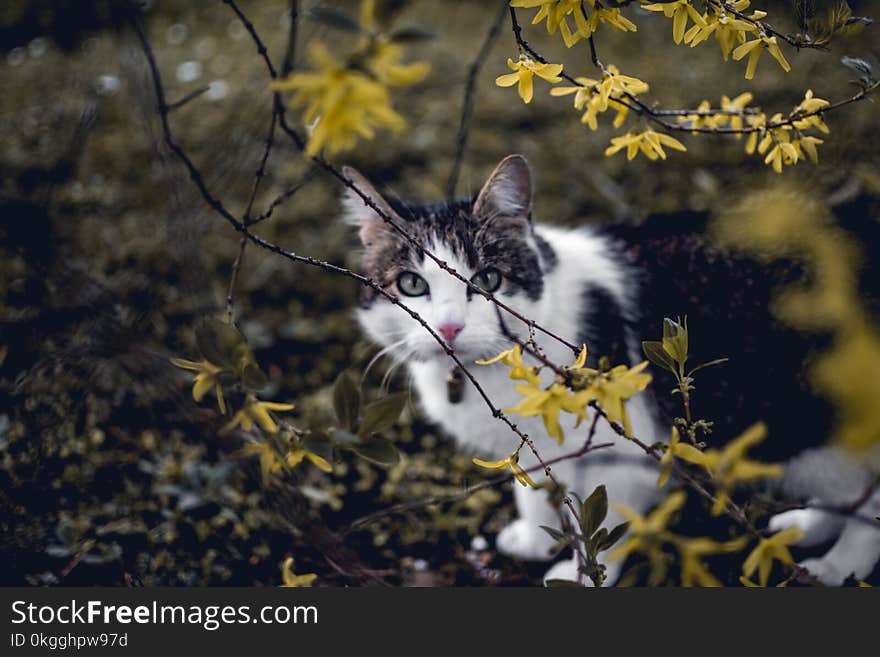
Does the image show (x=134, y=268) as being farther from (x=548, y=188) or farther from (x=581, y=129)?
(x=581, y=129)

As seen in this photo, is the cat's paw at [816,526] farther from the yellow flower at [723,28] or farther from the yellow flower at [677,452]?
the yellow flower at [723,28]

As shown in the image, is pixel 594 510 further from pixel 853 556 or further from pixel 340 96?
pixel 853 556

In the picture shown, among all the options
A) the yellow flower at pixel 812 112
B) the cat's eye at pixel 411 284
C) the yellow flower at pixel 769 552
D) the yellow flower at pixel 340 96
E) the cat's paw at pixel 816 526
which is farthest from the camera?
the cat's paw at pixel 816 526

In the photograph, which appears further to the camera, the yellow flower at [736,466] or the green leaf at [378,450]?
the green leaf at [378,450]

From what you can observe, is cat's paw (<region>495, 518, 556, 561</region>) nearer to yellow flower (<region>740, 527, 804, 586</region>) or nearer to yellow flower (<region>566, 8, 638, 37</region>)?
yellow flower (<region>740, 527, 804, 586</region>)

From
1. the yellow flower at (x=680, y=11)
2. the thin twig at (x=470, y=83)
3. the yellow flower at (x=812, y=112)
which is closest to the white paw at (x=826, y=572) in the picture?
the yellow flower at (x=812, y=112)

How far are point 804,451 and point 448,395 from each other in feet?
2.49

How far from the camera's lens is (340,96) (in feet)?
2.04

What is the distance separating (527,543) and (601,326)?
59 cm

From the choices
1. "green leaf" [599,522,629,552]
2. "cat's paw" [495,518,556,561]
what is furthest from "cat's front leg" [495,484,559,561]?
"green leaf" [599,522,629,552]

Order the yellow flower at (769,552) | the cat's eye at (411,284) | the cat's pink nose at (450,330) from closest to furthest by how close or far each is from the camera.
→ the yellow flower at (769,552) < the cat's pink nose at (450,330) < the cat's eye at (411,284)

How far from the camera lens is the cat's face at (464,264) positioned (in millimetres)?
1312

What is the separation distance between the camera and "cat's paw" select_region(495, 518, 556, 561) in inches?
65.4

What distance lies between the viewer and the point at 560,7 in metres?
0.93
